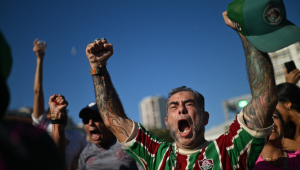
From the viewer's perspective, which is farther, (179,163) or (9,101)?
(179,163)

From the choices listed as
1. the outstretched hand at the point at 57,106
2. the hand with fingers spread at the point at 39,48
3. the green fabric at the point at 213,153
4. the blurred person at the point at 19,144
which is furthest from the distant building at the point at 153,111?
the blurred person at the point at 19,144

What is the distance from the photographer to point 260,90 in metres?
2.38

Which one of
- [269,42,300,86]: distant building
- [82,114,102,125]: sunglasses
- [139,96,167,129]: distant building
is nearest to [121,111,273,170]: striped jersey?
[82,114,102,125]: sunglasses

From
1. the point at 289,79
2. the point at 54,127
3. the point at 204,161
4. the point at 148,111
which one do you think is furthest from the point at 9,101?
the point at 148,111

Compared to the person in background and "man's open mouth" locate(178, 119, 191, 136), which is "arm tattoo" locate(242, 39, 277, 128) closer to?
"man's open mouth" locate(178, 119, 191, 136)

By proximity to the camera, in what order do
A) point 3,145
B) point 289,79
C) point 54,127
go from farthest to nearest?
point 289,79 → point 54,127 → point 3,145

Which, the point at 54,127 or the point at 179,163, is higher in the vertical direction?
the point at 54,127

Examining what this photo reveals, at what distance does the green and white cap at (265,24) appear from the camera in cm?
225

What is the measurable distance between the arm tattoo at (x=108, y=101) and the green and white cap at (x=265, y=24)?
1527 millimetres

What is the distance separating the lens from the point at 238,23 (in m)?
2.40

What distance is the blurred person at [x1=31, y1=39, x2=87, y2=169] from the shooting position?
4.25m

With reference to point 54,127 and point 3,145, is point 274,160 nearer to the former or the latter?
point 54,127

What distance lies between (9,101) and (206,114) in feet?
8.56

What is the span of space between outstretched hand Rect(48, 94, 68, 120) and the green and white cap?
8.02ft
